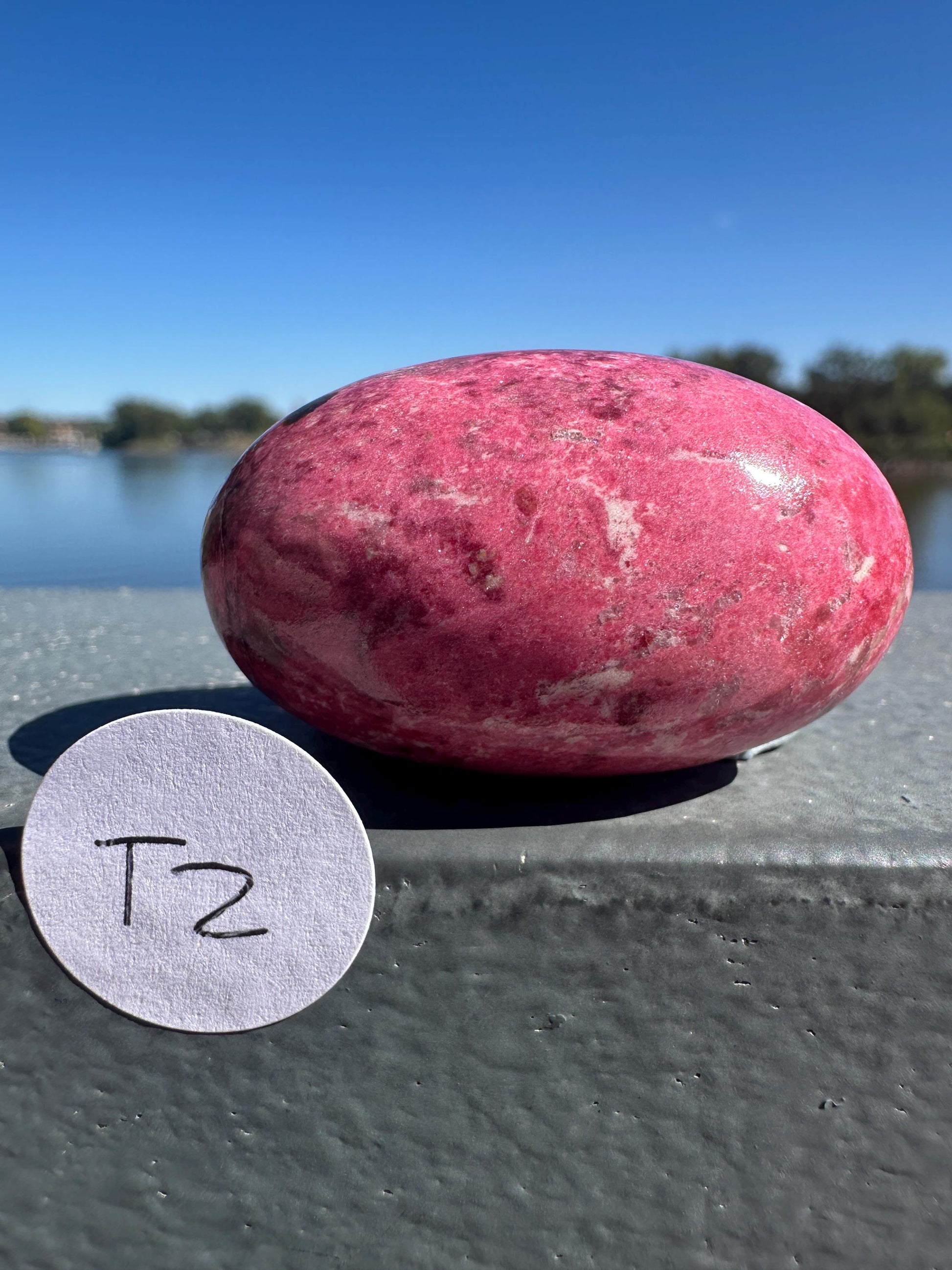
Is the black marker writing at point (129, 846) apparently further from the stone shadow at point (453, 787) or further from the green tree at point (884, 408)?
the green tree at point (884, 408)

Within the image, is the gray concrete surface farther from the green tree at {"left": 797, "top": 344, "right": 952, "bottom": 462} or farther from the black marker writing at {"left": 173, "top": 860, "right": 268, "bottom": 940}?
the green tree at {"left": 797, "top": 344, "right": 952, "bottom": 462}

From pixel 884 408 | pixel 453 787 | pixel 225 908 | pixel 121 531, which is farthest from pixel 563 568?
pixel 884 408

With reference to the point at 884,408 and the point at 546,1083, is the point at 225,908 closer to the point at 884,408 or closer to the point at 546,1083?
the point at 546,1083

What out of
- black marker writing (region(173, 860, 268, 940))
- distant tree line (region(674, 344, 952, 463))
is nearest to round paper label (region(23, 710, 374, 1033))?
black marker writing (region(173, 860, 268, 940))

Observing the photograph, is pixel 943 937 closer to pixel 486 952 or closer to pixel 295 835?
pixel 486 952

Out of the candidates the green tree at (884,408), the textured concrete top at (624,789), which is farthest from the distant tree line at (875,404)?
the textured concrete top at (624,789)

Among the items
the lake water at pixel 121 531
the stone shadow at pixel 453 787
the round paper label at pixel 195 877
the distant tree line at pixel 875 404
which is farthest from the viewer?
the distant tree line at pixel 875 404
